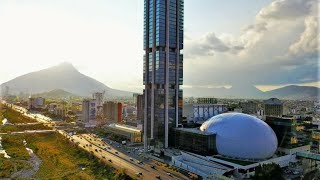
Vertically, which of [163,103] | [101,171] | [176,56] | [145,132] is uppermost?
[176,56]

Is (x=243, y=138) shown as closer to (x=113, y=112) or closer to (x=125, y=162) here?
(x=125, y=162)

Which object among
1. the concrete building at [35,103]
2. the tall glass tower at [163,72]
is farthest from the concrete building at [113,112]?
the concrete building at [35,103]

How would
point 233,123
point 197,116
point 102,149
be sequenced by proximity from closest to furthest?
point 233,123, point 102,149, point 197,116

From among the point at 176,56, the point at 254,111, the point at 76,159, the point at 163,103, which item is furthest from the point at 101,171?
the point at 254,111

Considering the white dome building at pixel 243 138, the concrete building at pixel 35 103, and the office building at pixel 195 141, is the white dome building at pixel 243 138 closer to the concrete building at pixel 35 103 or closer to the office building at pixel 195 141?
the office building at pixel 195 141

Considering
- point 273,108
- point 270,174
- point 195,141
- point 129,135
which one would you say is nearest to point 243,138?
point 195,141

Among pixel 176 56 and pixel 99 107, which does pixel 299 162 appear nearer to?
pixel 176 56

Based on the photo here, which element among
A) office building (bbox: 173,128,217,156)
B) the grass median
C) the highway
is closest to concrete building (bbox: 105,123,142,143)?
the highway
